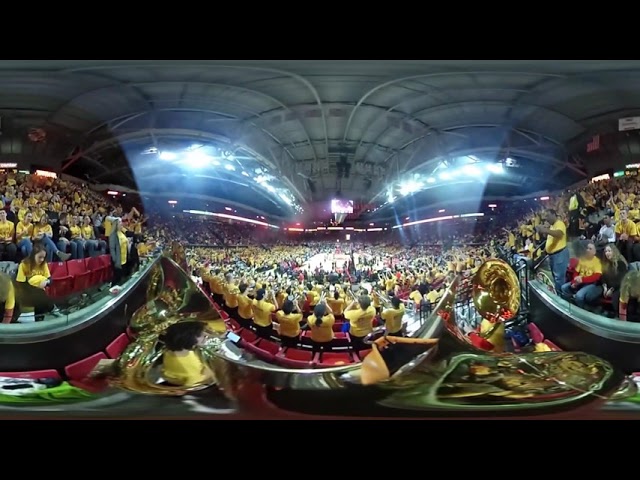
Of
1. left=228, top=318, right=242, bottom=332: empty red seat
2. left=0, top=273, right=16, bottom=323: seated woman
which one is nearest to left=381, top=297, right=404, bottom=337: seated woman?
left=228, top=318, right=242, bottom=332: empty red seat

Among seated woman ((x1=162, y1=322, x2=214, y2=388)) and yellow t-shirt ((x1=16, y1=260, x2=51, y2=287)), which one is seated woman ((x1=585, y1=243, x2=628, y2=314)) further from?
yellow t-shirt ((x1=16, y1=260, x2=51, y2=287))

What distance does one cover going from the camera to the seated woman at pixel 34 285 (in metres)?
2.53

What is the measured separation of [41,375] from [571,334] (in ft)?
7.52

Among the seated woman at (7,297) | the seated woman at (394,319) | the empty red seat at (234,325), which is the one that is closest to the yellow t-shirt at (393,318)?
the seated woman at (394,319)

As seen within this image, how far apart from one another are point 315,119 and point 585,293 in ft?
4.53

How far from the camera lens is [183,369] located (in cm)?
255

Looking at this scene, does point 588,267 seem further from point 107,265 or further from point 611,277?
point 107,265

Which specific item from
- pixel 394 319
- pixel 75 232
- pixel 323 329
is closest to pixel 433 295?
pixel 394 319

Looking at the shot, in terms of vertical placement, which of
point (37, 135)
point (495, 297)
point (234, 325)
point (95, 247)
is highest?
point (37, 135)

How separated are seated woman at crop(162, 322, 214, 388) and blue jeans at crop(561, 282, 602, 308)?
5.19 ft

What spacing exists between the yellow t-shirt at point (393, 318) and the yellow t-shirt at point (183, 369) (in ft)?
2.66

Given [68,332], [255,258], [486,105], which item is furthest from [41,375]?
[486,105]

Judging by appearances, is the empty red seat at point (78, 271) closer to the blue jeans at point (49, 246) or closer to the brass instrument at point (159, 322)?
the blue jeans at point (49, 246)

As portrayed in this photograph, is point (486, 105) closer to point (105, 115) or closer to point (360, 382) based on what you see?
point (360, 382)
